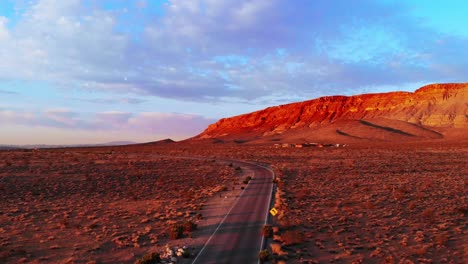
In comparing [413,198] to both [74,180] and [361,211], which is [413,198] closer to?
[361,211]

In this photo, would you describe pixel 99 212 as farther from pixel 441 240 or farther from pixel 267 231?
pixel 441 240

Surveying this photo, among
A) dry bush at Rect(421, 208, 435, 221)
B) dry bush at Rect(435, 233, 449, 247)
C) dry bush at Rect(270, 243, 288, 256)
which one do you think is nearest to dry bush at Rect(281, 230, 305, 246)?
dry bush at Rect(270, 243, 288, 256)

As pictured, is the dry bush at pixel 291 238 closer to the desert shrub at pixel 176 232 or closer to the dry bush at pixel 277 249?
the dry bush at pixel 277 249

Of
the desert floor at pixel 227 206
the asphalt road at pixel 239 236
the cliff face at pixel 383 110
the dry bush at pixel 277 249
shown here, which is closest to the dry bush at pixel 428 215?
the desert floor at pixel 227 206

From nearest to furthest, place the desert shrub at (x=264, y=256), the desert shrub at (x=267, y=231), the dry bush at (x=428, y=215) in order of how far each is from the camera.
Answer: the desert shrub at (x=264, y=256) < the desert shrub at (x=267, y=231) < the dry bush at (x=428, y=215)

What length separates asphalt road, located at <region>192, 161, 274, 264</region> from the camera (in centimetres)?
1327

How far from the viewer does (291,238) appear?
49.6ft

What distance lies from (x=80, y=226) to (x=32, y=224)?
2804 mm

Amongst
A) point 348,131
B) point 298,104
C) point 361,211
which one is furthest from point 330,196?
point 298,104

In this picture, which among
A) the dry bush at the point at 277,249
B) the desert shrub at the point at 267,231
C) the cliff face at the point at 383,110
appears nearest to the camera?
the dry bush at the point at 277,249

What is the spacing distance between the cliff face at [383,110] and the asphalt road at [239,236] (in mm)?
126872

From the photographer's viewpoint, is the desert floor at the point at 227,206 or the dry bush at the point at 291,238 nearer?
the desert floor at the point at 227,206

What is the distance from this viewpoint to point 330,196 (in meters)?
26.3

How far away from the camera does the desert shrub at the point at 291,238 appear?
1502 centimetres
